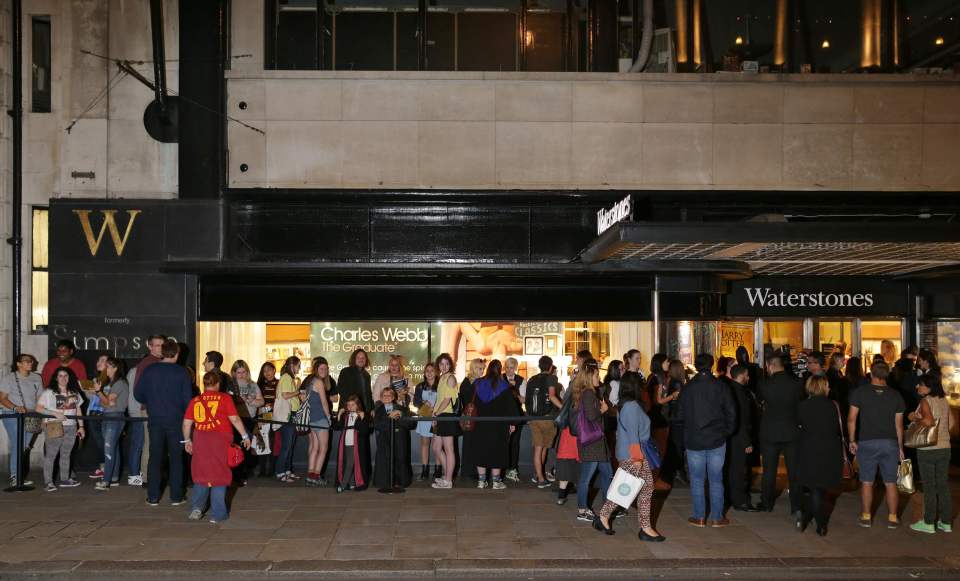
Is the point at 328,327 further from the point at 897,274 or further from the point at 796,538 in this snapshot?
the point at 897,274

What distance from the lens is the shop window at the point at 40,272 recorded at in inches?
549

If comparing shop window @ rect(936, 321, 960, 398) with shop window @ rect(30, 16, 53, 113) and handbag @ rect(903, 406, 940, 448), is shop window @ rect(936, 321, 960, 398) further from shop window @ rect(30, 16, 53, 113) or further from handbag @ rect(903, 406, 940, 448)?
shop window @ rect(30, 16, 53, 113)

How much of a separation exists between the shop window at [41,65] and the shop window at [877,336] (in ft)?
47.4

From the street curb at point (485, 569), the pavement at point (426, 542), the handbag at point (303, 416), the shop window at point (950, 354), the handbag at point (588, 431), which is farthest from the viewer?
the shop window at point (950, 354)

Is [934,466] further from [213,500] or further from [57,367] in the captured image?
[57,367]

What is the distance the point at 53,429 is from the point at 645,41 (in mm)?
10621

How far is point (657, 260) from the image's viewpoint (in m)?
12.9

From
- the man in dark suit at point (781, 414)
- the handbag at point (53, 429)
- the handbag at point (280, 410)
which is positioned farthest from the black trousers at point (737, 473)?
the handbag at point (53, 429)

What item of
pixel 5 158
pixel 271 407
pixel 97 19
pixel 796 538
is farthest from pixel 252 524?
pixel 97 19

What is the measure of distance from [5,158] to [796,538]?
1281 centimetres

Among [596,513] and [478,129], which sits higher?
[478,129]

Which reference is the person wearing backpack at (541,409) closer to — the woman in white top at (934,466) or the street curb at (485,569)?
the street curb at (485,569)

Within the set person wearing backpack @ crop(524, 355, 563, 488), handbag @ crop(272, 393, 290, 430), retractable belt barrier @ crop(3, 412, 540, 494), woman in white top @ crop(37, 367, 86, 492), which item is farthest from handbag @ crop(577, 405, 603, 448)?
woman in white top @ crop(37, 367, 86, 492)

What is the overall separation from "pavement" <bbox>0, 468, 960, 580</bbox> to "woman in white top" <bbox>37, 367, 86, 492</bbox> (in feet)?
2.22
